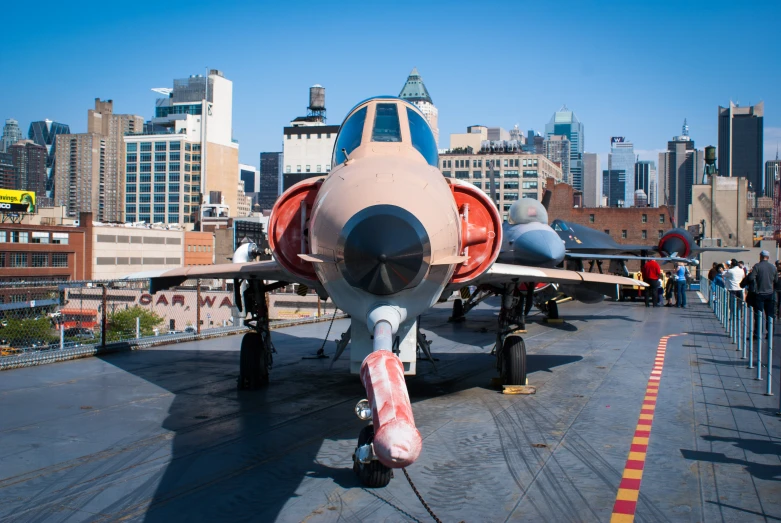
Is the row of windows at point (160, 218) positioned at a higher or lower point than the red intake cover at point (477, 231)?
higher

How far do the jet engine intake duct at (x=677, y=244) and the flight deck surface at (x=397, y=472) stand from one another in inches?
772

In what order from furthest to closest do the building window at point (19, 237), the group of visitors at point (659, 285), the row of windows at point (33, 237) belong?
the building window at point (19, 237), the row of windows at point (33, 237), the group of visitors at point (659, 285)

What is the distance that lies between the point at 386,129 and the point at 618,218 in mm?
87572

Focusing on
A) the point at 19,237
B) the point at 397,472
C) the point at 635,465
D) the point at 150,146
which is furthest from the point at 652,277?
the point at 150,146

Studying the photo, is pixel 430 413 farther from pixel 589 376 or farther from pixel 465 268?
pixel 589 376

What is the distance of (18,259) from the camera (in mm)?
85562

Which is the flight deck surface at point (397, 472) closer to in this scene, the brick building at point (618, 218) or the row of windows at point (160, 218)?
the brick building at point (618, 218)

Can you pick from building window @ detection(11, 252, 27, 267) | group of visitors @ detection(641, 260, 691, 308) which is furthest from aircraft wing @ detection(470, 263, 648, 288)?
building window @ detection(11, 252, 27, 267)

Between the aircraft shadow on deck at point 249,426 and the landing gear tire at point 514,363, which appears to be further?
the landing gear tire at point 514,363

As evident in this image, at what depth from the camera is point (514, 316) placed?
10688 mm

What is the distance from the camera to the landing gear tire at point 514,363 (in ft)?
33.8

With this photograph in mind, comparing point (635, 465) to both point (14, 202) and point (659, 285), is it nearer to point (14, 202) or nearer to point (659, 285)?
point (659, 285)

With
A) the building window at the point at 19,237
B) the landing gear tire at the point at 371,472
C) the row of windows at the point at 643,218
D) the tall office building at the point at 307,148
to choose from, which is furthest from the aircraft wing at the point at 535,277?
the tall office building at the point at 307,148

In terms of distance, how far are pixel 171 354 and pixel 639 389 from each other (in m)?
9.17
